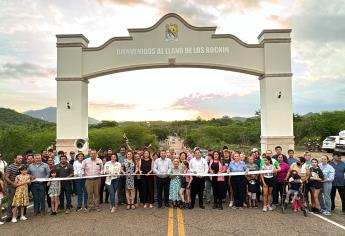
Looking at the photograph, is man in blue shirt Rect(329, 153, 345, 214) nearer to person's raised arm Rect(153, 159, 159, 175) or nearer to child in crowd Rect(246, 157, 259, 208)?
child in crowd Rect(246, 157, 259, 208)

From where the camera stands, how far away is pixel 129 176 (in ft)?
33.4

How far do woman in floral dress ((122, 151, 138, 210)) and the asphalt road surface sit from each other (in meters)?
0.43

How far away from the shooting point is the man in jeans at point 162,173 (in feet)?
33.0

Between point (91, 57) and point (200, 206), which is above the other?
point (91, 57)

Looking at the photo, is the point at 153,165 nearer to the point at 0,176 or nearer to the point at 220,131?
the point at 0,176

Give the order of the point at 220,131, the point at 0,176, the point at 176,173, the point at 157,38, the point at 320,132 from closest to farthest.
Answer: the point at 0,176 < the point at 176,173 < the point at 157,38 < the point at 320,132 < the point at 220,131

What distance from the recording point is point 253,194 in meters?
10.0

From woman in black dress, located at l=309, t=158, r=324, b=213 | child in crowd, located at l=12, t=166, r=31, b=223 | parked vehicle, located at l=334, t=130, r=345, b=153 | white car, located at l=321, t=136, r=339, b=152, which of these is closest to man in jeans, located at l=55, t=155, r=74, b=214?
child in crowd, located at l=12, t=166, r=31, b=223

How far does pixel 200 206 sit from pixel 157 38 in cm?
854

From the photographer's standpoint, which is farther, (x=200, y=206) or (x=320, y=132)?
(x=320, y=132)

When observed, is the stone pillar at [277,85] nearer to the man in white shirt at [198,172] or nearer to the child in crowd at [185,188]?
the man in white shirt at [198,172]

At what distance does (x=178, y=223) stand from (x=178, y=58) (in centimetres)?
920

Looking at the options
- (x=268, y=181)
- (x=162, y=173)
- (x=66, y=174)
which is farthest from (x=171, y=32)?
(x=268, y=181)

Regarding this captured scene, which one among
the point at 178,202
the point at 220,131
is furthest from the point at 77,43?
the point at 220,131
